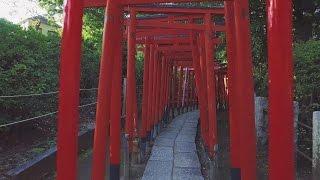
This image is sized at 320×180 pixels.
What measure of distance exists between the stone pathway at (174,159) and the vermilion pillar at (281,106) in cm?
566

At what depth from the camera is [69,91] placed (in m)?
2.81

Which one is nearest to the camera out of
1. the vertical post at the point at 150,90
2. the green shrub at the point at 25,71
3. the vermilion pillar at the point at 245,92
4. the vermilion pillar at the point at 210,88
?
the vermilion pillar at the point at 245,92

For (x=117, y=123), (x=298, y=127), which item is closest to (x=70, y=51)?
(x=117, y=123)

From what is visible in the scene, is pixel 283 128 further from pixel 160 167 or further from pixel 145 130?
pixel 145 130

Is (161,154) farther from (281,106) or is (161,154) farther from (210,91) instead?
(281,106)

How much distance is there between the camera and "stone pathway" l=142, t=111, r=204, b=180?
8070 millimetres

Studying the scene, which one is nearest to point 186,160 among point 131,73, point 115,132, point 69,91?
point 131,73

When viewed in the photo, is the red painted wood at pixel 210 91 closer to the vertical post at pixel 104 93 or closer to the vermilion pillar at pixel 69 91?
the vertical post at pixel 104 93

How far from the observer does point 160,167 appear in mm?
8672

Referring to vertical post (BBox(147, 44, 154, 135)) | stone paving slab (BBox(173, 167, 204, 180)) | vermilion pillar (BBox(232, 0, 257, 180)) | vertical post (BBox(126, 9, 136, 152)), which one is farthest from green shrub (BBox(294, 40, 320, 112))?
vertical post (BBox(147, 44, 154, 135))

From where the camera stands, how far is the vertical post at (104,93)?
12.9ft

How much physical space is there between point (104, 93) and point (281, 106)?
195cm

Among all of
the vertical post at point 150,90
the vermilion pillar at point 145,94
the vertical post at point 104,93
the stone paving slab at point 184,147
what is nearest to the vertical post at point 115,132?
the vertical post at point 104,93

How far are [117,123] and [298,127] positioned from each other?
9.96 ft
